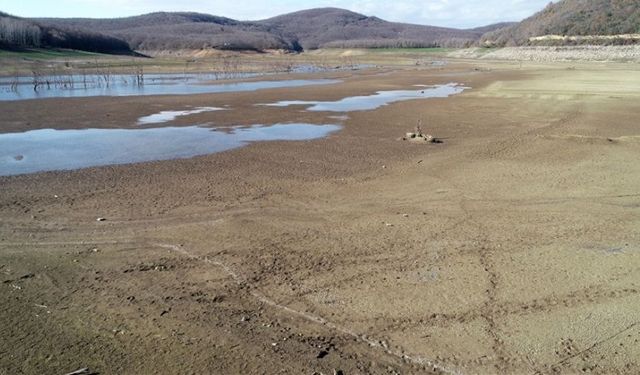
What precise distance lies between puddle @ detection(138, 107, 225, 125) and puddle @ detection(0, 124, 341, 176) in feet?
7.66

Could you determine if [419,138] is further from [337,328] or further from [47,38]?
[47,38]

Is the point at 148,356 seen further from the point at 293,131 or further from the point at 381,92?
the point at 381,92

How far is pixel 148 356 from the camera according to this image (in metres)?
5.08

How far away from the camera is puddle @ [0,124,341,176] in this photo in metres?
13.9

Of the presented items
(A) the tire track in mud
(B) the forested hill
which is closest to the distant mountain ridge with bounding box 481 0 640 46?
(A) the tire track in mud

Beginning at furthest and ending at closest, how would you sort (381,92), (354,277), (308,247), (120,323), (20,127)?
(381,92)
(20,127)
(308,247)
(354,277)
(120,323)

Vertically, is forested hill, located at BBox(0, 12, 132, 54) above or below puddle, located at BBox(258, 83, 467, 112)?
above

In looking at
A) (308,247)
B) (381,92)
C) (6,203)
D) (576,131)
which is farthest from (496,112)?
(6,203)

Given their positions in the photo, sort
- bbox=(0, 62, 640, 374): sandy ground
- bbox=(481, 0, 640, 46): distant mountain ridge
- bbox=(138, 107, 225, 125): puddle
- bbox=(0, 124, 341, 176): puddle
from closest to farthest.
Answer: bbox=(0, 62, 640, 374): sandy ground < bbox=(0, 124, 341, 176): puddle < bbox=(138, 107, 225, 125): puddle < bbox=(481, 0, 640, 46): distant mountain ridge

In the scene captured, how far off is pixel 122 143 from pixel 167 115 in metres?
7.21

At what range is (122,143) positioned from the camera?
654 inches

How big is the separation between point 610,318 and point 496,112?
18031 millimetres

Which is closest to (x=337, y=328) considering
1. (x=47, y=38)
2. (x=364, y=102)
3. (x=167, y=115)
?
(x=167, y=115)

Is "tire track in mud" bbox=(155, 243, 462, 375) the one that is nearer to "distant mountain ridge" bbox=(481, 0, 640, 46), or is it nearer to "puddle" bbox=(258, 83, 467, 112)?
"puddle" bbox=(258, 83, 467, 112)
